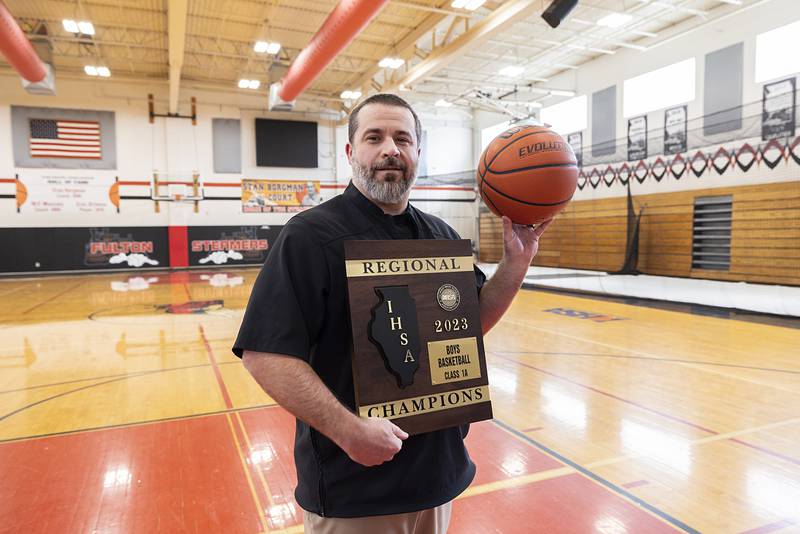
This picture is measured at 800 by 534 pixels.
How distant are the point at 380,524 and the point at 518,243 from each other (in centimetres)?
88

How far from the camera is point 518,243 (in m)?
1.62

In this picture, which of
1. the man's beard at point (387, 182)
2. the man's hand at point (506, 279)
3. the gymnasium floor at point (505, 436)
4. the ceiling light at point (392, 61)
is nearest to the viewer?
the man's beard at point (387, 182)

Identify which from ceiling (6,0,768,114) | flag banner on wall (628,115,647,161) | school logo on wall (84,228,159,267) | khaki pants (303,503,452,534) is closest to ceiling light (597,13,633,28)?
ceiling (6,0,768,114)

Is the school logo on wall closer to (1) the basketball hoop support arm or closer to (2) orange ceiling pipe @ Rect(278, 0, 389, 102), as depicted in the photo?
(1) the basketball hoop support arm

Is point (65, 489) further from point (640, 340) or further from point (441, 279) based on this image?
point (640, 340)

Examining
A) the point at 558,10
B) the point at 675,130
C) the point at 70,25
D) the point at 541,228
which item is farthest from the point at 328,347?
the point at 70,25

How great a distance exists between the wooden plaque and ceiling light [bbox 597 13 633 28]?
12152 mm

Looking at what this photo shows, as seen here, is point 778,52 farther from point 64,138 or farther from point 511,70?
point 64,138

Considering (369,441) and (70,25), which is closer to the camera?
(369,441)

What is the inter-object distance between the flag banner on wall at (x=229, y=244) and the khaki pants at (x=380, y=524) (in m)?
17.1

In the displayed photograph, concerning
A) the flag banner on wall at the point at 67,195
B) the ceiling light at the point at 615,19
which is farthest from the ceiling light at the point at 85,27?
the ceiling light at the point at 615,19

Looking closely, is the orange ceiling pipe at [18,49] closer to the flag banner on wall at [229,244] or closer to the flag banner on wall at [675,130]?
the flag banner on wall at [229,244]

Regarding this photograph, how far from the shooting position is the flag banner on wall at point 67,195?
15906 millimetres

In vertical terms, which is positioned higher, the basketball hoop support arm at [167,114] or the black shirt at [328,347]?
the basketball hoop support arm at [167,114]
